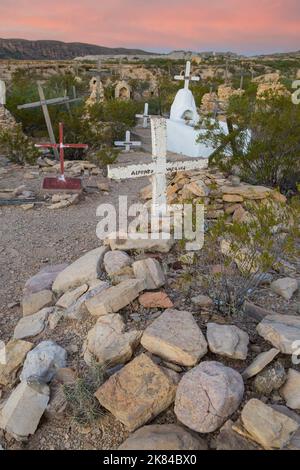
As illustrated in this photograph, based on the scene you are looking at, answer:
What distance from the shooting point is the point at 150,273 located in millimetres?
3482

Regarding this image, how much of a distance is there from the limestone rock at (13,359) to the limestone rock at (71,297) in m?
0.52

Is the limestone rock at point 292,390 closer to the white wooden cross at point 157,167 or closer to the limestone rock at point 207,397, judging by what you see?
the limestone rock at point 207,397

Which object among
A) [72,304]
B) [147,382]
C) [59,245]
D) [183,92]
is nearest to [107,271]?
[72,304]

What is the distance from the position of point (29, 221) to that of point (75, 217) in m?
0.69

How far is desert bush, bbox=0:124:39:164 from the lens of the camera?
970cm

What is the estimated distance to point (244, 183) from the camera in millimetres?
6379

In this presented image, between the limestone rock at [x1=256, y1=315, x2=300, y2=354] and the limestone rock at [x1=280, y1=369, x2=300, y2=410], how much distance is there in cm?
17

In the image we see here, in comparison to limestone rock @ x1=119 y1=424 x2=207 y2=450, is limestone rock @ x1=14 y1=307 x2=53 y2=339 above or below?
below

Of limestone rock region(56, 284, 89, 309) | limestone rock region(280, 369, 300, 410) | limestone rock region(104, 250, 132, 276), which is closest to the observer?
limestone rock region(280, 369, 300, 410)

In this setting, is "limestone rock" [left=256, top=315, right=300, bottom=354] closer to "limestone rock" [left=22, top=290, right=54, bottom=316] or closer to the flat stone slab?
the flat stone slab

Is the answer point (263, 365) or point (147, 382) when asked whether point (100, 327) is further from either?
point (263, 365)

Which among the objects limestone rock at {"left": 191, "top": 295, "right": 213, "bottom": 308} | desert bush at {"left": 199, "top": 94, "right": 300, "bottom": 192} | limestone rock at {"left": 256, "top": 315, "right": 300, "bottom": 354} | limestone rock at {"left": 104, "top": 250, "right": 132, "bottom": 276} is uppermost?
desert bush at {"left": 199, "top": 94, "right": 300, "bottom": 192}

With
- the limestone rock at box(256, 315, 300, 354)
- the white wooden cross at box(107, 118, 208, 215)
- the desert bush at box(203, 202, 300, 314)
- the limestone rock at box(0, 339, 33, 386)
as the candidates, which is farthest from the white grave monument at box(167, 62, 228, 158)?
the limestone rock at box(0, 339, 33, 386)

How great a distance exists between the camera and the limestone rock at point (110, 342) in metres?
2.75
